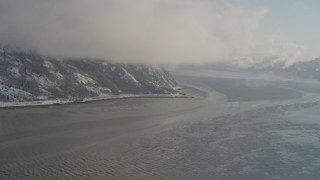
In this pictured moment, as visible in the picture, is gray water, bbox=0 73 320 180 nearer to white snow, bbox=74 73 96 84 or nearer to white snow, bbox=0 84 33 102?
white snow, bbox=0 84 33 102

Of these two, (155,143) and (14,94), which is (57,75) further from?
(155,143)

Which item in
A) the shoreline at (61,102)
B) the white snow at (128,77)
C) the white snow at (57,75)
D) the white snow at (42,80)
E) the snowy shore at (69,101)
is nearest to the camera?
the shoreline at (61,102)

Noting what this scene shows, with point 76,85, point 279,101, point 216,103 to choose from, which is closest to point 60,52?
point 76,85

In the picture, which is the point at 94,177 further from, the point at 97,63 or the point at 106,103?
the point at 97,63

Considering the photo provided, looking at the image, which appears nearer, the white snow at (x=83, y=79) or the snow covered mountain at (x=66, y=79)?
the snow covered mountain at (x=66, y=79)

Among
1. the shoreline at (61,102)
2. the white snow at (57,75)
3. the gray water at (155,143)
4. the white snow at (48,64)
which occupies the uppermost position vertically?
the white snow at (48,64)

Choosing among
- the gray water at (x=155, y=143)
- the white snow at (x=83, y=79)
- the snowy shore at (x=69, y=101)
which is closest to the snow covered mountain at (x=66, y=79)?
the white snow at (x=83, y=79)

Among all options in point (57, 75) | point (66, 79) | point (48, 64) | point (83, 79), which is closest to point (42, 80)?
point (57, 75)

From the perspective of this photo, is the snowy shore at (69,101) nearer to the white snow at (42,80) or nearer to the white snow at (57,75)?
the white snow at (42,80)
